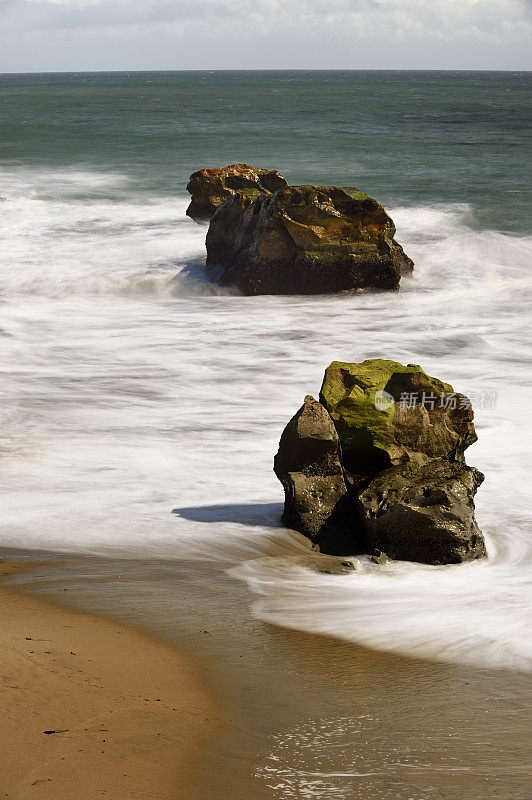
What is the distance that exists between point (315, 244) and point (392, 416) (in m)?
7.58

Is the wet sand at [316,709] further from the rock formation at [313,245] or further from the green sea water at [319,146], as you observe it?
the green sea water at [319,146]

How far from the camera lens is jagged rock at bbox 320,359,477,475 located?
558 cm

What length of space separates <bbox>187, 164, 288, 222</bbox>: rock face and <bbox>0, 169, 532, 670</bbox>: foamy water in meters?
0.59

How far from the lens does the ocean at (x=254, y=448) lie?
3773 mm

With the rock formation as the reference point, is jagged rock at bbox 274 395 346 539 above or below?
below

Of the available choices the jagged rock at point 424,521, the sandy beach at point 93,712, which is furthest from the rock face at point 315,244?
the sandy beach at point 93,712

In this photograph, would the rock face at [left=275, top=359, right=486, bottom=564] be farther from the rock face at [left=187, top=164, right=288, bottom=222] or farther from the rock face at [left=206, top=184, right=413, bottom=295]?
the rock face at [left=187, top=164, right=288, bottom=222]

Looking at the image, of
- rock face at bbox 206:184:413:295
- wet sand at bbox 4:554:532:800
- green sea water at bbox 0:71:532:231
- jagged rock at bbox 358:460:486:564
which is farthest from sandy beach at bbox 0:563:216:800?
green sea water at bbox 0:71:532:231

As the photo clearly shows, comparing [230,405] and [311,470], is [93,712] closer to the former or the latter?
[311,470]

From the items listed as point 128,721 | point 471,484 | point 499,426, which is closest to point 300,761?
point 128,721

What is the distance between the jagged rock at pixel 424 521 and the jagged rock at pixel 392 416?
1.25ft

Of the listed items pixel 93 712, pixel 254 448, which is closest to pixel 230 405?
pixel 254 448

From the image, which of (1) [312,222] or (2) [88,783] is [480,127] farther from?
(2) [88,783]

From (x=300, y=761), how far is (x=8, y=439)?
487 cm
